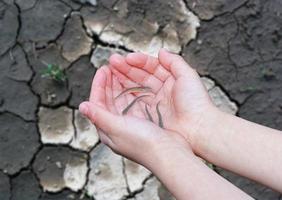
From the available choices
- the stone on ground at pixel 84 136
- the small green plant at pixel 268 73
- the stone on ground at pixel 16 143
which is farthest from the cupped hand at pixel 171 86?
the small green plant at pixel 268 73

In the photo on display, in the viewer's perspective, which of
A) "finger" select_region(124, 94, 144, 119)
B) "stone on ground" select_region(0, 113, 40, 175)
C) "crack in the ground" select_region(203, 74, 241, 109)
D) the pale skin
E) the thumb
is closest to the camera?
the pale skin

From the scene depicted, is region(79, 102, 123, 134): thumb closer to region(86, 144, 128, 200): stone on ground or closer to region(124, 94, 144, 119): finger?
region(124, 94, 144, 119): finger

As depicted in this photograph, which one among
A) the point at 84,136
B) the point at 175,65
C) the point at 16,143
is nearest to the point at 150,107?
the point at 175,65

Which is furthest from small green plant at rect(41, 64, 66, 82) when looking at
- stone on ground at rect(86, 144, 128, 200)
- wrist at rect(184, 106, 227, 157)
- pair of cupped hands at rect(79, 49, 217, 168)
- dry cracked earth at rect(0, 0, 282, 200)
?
wrist at rect(184, 106, 227, 157)

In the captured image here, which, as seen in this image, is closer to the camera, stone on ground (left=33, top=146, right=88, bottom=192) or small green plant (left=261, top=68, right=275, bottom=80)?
stone on ground (left=33, top=146, right=88, bottom=192)

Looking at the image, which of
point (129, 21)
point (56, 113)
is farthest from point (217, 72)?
point (56, 113)

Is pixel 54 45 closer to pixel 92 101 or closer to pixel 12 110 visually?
pixel 12 110

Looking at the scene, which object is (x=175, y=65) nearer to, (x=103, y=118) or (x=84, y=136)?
(x=103, y=118)
